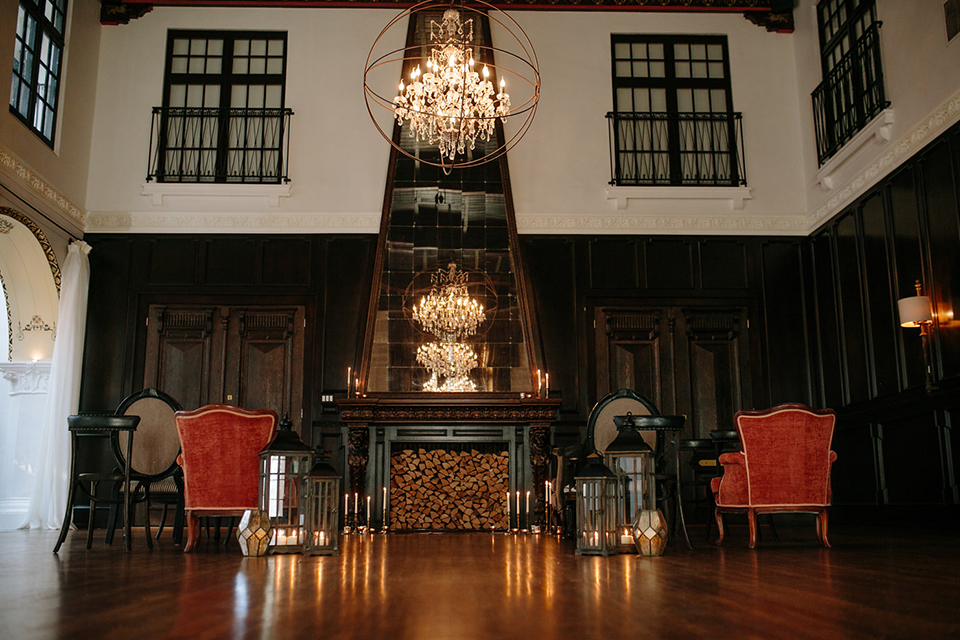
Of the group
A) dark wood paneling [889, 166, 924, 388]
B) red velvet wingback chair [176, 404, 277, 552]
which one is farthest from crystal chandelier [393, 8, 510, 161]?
dark wood paneling [889, 166, 924, 388]

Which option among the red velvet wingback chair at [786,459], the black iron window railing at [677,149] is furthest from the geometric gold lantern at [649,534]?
the black iron window railing at [677,149]

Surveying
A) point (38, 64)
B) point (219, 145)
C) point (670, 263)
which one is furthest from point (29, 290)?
point (670, 263)

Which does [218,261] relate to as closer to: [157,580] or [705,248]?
[705,248]

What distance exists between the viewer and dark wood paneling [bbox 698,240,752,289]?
8.66 meters

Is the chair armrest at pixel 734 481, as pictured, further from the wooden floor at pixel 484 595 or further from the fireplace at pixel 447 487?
the fireplace at pixel 447 487

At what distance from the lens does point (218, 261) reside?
8578 mm

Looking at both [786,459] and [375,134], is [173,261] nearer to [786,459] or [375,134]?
[375,134]

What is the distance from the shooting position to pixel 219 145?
888cm

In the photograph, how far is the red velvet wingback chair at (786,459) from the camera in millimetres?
4844

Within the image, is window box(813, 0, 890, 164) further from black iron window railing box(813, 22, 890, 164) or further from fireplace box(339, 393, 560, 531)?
fireplace box(339, 393, 560, 531)

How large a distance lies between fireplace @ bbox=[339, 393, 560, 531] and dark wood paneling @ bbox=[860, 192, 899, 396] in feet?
9.42

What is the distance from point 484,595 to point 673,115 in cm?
758

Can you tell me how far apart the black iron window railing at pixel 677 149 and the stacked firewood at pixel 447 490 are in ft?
11.4

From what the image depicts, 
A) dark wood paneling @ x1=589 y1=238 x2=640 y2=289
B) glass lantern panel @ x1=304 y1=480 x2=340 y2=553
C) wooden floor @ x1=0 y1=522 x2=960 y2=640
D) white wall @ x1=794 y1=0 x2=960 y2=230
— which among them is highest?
white wall @ x1=794 y1=0 x2=960 y2=230
